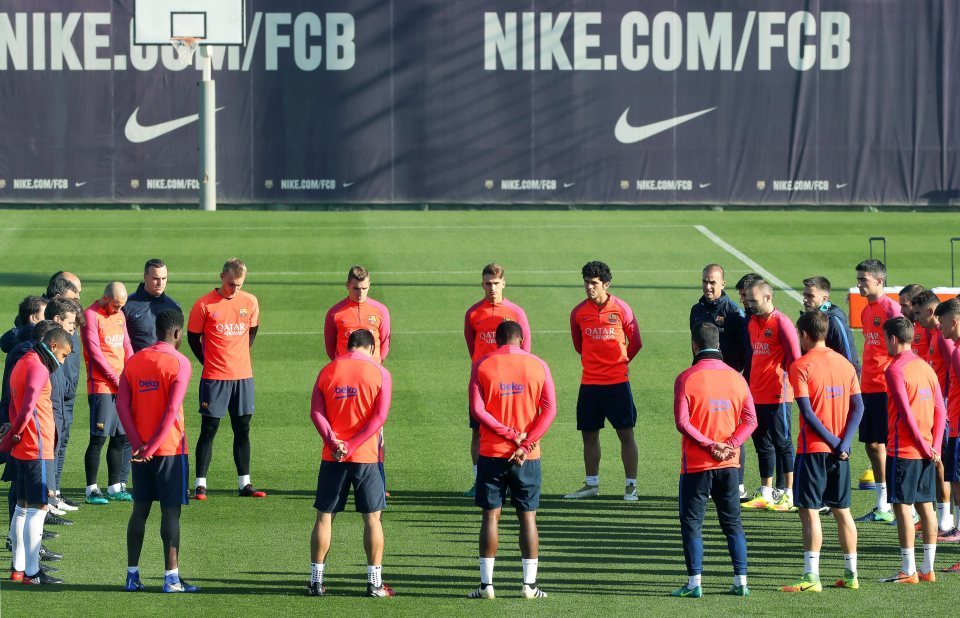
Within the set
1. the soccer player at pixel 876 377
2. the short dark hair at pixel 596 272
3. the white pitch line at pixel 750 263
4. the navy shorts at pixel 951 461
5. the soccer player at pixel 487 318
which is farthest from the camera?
the white pitch line at pixel 750 263

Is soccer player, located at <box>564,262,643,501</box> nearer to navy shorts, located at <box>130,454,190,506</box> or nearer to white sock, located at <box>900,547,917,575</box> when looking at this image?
white sock, located at <box>900,547,917,575</box>

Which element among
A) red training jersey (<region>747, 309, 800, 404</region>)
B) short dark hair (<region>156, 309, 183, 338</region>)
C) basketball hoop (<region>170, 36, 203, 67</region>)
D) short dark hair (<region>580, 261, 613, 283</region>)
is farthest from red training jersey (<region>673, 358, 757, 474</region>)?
basketball hoop (<region>170, 36, 203, 67</region>)

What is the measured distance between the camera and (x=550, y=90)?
3322cm

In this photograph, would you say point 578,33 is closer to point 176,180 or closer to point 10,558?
point 176,180

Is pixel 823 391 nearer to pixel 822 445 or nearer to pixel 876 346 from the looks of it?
pixel 822 445

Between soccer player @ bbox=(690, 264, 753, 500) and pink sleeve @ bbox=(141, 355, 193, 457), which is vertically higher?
soccer player @ bbox=(690, 264, 753, 500)

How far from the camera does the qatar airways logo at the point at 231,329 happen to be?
42.6 feet

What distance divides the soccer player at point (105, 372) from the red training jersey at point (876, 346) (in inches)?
261

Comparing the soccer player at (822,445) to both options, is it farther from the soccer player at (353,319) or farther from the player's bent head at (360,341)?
the soccer player at (353,319)

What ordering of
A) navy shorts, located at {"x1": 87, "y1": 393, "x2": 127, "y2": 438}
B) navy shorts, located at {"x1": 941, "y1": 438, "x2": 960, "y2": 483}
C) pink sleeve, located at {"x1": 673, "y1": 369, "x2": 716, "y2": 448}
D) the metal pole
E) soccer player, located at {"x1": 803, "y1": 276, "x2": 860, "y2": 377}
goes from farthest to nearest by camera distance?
1. the metal pole
2. navy shorts, located at {"x1": 87, "y1": 393, "x2": 127, "y2": 438}
3. soccer player, located at {"x1": 803, "y1": 276, "x2": 860, "y2": 377}
4. navy shorts, located at {"x1": 941, "y1": 438, "x2": 960, "y2": 483}
5. pink sleeve, located at {"x1": 673, "y1": 369, "x2": 716, "y2": 448}

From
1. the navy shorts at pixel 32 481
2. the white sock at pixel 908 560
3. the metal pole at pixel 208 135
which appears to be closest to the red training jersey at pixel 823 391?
the white sock at pixel 908 560

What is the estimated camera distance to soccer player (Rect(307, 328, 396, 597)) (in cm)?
966

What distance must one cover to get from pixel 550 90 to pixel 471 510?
2190 centimetres

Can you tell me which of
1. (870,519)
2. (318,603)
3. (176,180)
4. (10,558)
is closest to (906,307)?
(870,519)
